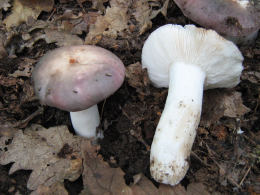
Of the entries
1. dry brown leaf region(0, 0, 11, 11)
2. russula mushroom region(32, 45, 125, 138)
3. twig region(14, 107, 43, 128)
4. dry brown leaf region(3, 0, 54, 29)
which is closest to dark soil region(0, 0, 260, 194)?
twig region(14, 107, 43, 128)

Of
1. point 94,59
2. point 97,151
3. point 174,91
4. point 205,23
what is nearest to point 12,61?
point 94,59

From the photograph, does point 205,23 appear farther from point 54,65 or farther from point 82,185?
point 82,185

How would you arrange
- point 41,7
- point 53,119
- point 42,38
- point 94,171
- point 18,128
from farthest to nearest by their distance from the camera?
1. point 41,7
2. point 42,38
3. point 53,119
4. point 18,128
5. point 94,171

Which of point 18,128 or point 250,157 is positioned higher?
point 250,157

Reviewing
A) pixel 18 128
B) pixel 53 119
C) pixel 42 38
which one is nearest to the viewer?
pixel 18 128

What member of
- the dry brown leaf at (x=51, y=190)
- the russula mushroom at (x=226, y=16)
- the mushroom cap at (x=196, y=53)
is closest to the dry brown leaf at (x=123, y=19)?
the mushroom cap at (x=196, y=53)

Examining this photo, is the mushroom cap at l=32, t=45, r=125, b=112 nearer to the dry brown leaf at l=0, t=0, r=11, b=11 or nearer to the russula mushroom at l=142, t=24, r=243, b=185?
the russula mushroom at l=142, t=24, r=243, b=185
